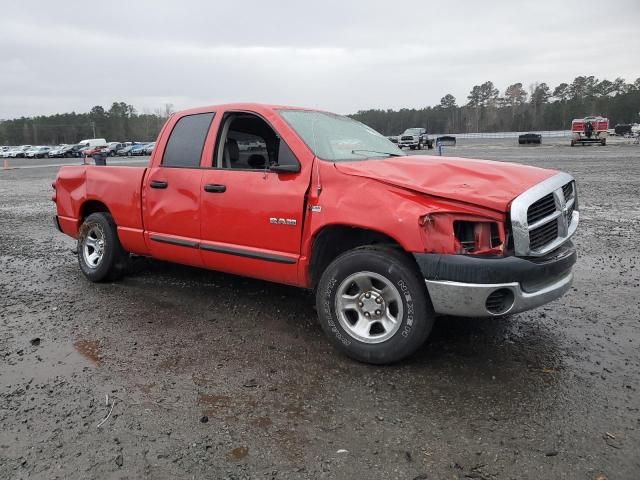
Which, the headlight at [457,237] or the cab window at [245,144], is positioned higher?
the cab window at [245,144]

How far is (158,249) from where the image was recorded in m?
5.07

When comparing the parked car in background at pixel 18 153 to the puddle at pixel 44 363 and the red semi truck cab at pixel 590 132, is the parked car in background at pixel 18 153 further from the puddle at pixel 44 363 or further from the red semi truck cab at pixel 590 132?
the puddle at pixel 44 363

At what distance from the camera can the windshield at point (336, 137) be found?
4.18 meters

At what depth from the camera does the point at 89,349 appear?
3.95 m

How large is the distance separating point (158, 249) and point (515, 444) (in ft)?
12.1

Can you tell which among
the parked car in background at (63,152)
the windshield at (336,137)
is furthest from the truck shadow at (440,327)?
the parked car in background at (63,152)

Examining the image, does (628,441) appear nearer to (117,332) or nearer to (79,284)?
(117,332)

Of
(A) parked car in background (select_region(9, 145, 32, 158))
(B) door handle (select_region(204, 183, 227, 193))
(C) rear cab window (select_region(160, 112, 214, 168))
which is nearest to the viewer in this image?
(B) door handle (select_region(204, 183, 227, 193))

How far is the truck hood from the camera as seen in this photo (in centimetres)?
328

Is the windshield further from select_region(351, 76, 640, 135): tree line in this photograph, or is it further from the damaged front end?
select_region(351, 76, 640, 135): tree line

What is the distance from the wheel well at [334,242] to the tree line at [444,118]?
104 metres

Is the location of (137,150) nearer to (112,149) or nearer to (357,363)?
(112,149)

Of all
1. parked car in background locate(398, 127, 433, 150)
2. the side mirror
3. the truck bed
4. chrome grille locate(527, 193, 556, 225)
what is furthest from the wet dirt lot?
parked car in background locate(398, 127, 433, 150)

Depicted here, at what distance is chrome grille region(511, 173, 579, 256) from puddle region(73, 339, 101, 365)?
3.06 meters
